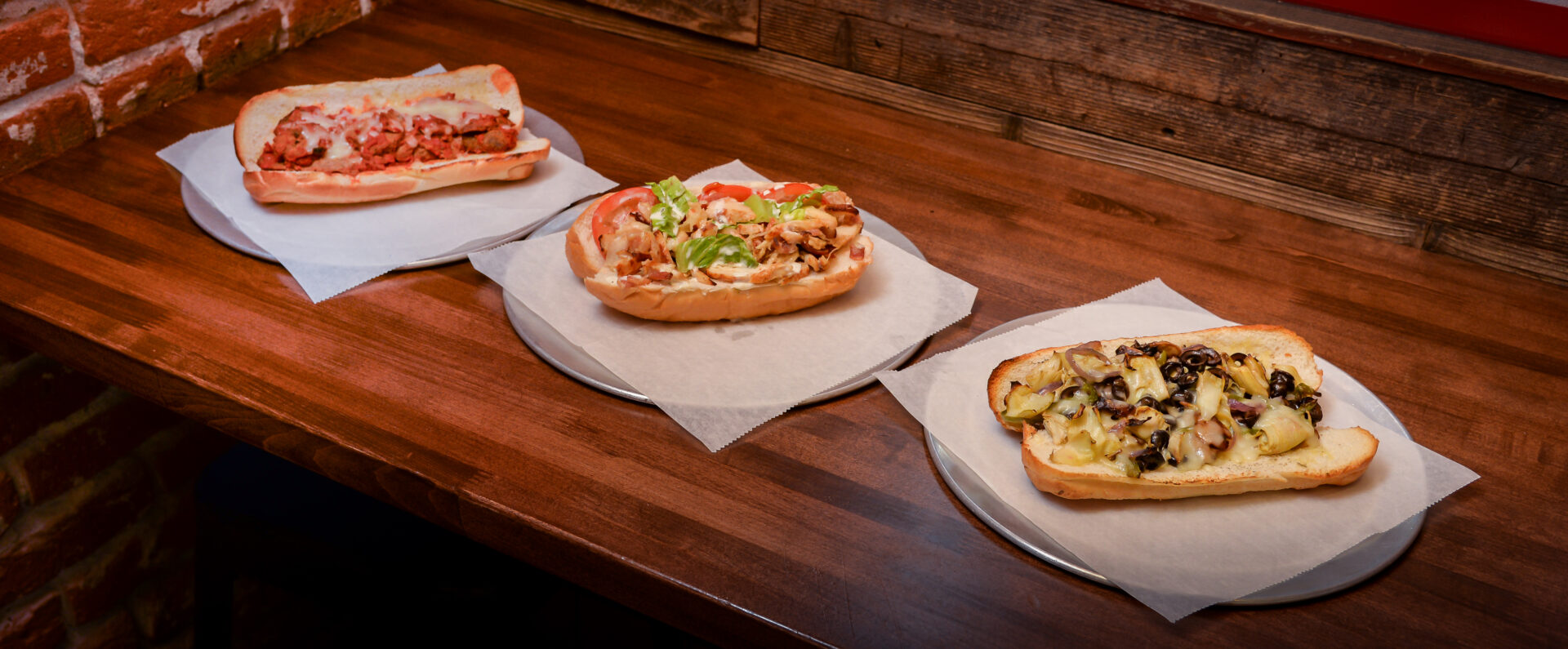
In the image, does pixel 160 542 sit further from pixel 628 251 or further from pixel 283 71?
pixel 628 251

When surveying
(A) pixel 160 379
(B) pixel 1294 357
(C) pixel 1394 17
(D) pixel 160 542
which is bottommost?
(D) pixel 160 542

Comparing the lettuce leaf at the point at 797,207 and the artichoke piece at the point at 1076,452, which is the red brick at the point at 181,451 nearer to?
the lettuce leaf at the point at 797,207

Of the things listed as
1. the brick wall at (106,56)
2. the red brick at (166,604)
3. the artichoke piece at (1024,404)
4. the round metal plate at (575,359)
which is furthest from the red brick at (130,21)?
the artichoke piece at (1024,404)

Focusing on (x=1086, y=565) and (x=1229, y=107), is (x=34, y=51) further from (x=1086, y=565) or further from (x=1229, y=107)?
(x=1229, y=107)

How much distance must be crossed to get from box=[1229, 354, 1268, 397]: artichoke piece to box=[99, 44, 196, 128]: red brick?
2081mm

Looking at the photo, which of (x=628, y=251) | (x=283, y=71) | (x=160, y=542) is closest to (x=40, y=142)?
(x=283, y=71)

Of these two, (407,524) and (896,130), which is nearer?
(407,524)

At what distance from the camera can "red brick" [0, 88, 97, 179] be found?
1.86 metres

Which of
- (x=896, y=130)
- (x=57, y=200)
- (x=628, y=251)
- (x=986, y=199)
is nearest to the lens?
(x=628, y=251)

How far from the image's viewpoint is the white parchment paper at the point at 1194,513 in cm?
118

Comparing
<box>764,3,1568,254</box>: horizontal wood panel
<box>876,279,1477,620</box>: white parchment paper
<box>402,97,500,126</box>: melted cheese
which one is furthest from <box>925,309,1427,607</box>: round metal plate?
<box>402,97,500,126</box>: melted cheese

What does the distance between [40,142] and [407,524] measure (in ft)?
3.19

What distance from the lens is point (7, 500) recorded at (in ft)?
A: 6.52

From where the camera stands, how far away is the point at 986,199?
2.01 m
